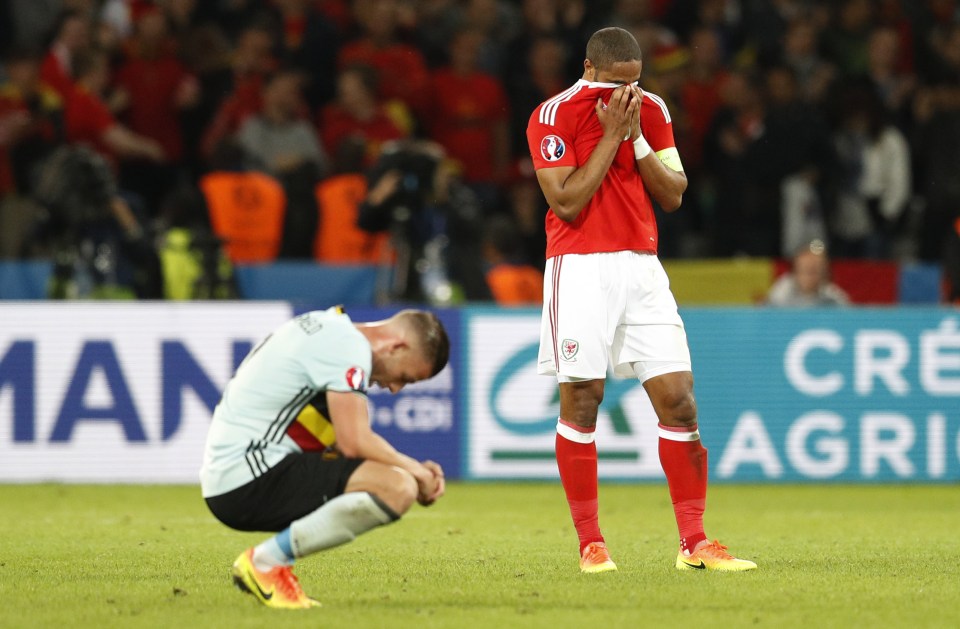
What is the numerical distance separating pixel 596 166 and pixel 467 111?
26.4 feet

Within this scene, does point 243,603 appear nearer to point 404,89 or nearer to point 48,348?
point 48,348

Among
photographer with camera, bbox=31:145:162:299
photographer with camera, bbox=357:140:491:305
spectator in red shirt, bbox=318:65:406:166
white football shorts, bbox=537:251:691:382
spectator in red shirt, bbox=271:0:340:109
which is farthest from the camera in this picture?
spectator in red shirt, bbox=271:0:340:109

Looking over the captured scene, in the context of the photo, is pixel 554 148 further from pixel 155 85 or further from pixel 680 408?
pixel 155 85

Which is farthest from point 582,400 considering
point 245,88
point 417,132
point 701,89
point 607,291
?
point 701,89

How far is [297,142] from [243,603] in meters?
A: 8.51

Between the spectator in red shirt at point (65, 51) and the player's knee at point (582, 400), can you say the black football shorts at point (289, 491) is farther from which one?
the spectator in red shirt at point (65, 51)

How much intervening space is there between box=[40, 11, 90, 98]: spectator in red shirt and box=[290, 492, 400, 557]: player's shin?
889 centimetres

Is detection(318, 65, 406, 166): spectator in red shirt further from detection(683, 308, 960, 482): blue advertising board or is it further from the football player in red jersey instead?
the football player in red jersey

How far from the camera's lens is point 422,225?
12461mm

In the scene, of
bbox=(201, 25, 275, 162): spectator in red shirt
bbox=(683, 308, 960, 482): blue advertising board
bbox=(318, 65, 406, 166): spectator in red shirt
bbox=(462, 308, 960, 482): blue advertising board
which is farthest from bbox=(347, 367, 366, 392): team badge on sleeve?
bbox=(201, 25, 275, 162): spectator in red shirt

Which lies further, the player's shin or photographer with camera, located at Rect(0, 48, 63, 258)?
photographer with camera, located at Rect(0, 48, 63, 258)

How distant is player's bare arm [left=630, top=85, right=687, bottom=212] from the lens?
668cm

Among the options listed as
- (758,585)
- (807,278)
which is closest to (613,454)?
(807,278)

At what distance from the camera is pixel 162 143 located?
1418 centimetres
